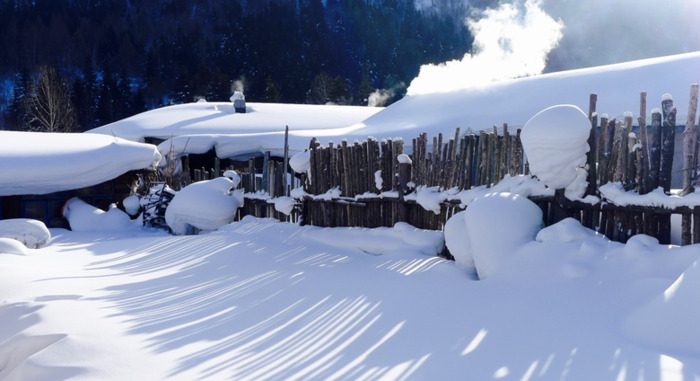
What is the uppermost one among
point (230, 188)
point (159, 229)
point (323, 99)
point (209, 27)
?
point (209, 27)

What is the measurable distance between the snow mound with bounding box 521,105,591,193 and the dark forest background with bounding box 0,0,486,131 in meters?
46.1

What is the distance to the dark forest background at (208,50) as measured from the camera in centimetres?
5297

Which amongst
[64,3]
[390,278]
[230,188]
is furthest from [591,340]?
[64,3]

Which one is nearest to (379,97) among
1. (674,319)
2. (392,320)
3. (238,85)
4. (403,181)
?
(238,85)

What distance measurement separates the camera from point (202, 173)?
52.0ft

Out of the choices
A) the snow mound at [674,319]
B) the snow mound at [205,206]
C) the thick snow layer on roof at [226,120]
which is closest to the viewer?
the snow mound at [674,319]

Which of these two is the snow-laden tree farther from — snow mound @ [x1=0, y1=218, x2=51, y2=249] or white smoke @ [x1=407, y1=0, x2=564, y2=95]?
snow mound @ [x1=0, y1=218, x2=51, y2=249]

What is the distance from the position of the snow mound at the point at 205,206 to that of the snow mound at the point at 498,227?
25.5 ft

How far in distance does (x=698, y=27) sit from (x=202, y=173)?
31.6m

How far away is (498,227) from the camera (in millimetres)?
5129

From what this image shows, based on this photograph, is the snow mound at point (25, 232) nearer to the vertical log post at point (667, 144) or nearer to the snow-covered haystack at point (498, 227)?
the snow-covered haystack at point (498, 227)

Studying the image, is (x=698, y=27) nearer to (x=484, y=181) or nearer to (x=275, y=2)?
(x=484, y=181)

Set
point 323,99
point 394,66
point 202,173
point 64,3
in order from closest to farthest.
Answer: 1. point 202,173
2. point 323,99
3. point 394,66
4. point 64,3

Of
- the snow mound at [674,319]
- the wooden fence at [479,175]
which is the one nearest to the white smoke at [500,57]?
the wooden fence at [479,175]
